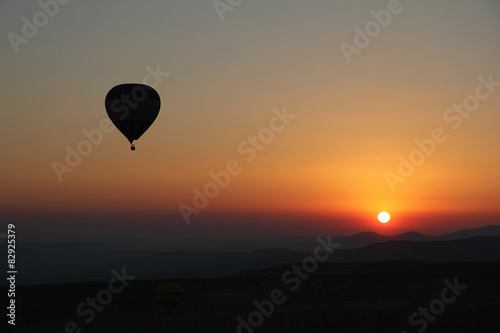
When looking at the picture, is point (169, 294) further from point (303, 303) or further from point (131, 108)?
point (303, 303)

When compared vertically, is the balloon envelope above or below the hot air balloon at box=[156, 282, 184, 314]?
above

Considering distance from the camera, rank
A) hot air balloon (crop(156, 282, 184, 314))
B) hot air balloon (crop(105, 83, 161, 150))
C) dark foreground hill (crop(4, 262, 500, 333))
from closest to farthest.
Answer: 1. hot air balloon (crop(105, 83, 161, 150))
2. hot air balloon (crop(156, 282, 184, 314))
3. dark foreground hill (crop(4, 262, 500, 333))

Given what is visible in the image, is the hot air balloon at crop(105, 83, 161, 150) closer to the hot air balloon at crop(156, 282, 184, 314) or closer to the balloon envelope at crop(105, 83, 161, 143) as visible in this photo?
the balloon envelope at crop(105, 83, 161, 143)

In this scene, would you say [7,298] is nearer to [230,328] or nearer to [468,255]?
[230,328]

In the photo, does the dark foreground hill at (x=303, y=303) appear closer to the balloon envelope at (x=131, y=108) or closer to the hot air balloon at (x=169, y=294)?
the hot air balloon at (x=169, y=294)

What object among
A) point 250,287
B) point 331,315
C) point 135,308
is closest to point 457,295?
point 331,315

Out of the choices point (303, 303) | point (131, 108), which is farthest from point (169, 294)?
point (303, 303)

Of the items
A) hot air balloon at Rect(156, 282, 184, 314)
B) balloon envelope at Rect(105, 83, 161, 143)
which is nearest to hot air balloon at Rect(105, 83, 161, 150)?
balloon envelope at Rect(105, 83, 161, 143)
